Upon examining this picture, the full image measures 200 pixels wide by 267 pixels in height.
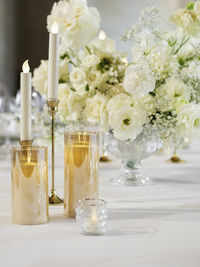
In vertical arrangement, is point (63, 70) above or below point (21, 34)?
below

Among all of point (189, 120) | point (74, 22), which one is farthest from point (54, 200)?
point (74, 22)

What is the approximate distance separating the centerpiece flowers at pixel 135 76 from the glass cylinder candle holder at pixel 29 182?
358 mm

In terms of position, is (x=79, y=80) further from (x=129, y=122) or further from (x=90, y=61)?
(x=129, y=122)

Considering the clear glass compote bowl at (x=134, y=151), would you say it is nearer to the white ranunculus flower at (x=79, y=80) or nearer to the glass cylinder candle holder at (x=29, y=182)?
the white ranunculus flower at (x=79, y=80)

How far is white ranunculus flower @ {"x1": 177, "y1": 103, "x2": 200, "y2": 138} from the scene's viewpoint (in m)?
1.24

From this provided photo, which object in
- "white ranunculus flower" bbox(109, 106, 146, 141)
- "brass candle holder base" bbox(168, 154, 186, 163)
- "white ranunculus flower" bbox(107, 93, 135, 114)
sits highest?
"white ranunculus flower" bbox(107, 93, 135, 114)

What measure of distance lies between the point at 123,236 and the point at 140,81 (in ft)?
1.44

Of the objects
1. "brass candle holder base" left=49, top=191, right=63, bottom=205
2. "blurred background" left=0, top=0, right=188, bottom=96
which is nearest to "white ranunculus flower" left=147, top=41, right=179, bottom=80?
"brass candle holder base" left=49, top=191, right=63, bottom=205

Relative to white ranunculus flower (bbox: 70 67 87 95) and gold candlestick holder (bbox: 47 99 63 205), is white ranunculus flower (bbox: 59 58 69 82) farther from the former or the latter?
gold candlestick holder (bbox: 47 99 63 205)

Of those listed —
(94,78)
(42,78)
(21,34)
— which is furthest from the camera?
(21,34)

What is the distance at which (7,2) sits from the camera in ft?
17.9

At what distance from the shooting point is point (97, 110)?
1.32 m

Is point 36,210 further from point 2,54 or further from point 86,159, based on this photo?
point 2,54

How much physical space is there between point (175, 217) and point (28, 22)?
4.83 m
